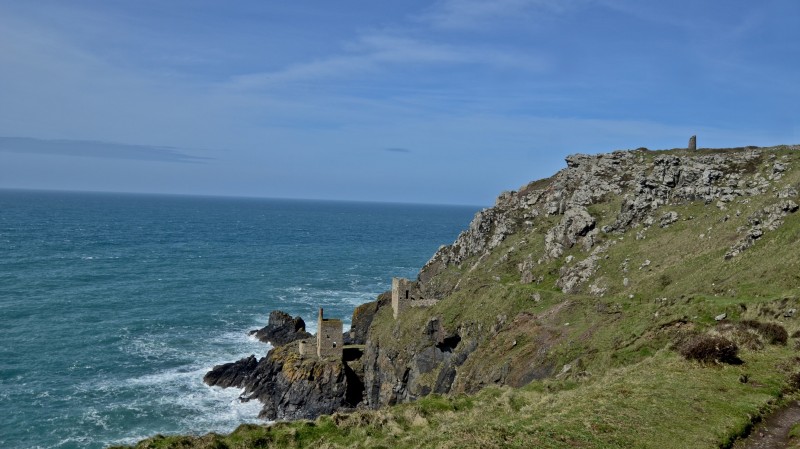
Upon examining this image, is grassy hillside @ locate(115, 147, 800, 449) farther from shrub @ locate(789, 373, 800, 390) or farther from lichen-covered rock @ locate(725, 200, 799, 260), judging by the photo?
lichen-covered rock @ locate(725, 200, 799, 260)

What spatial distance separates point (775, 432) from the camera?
68.0ft

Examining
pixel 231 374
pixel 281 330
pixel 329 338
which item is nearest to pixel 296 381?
pixel 329 338

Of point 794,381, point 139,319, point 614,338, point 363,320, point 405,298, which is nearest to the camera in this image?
point 794,381

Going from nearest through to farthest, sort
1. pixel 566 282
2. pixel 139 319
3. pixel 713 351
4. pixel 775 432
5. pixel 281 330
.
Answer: pixel 775 432, pixel 713 351, pixel 566 282, pixel 281 330, pixel 139 319

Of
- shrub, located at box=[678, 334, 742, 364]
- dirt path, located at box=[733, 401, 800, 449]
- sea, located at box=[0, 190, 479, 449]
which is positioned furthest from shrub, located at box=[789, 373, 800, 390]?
sea, located at box=[0, 190, 479, 449]

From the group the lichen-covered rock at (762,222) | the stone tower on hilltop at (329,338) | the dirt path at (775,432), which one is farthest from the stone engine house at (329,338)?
the dirt path at (775,432)

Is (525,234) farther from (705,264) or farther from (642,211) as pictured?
(705,264)

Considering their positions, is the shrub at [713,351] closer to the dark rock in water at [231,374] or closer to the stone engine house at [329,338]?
the stone engine house at [329,338]

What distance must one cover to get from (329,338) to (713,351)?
40160 mm

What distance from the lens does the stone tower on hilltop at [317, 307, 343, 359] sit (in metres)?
58.9

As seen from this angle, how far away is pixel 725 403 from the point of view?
2270cm

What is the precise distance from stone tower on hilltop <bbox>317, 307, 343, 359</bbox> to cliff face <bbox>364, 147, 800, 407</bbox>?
3637 mm

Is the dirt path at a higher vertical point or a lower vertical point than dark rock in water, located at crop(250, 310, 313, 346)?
higher

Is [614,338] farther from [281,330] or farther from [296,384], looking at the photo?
[281,330]
